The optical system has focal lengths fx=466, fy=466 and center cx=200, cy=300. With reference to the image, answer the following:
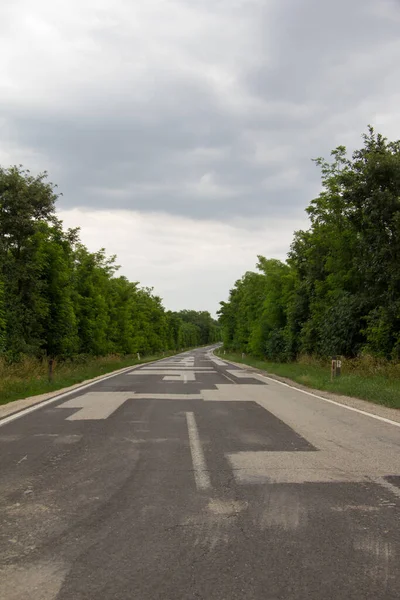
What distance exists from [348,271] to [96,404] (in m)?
19.3

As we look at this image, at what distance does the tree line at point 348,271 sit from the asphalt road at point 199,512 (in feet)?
43.6

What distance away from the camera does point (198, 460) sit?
5.96 metres

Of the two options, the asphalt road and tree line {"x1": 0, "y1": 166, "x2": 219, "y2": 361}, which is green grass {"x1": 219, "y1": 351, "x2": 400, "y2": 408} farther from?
tree line {"x1": 0, "y1": 166, "x2": 219, "y2": 361}

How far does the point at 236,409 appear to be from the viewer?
1066 centimetres

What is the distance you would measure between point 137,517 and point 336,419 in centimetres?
632

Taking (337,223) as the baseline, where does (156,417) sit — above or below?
below

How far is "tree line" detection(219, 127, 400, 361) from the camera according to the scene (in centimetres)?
2002

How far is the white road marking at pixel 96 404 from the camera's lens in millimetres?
9594

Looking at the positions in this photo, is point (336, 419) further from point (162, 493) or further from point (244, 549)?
point (244, 549)

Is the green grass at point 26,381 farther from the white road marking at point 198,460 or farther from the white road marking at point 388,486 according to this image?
the white road marking at point 388,486

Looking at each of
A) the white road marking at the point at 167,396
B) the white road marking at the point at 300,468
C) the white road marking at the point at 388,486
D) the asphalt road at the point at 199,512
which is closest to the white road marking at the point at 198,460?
the asphalt road at the point at 199,512

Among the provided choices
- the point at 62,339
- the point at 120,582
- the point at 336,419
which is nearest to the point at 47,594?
the point at 120,582

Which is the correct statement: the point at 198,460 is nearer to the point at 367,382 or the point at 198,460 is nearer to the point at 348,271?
the point at 367,382

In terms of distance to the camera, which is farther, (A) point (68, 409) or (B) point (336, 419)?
(A) point (68, 409)
